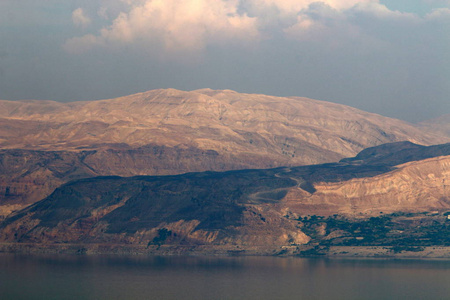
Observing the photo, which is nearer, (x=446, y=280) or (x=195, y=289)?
(x=195, y=289)

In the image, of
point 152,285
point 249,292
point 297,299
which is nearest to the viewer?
point 297,299

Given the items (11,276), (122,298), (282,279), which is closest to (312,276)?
(282,279)

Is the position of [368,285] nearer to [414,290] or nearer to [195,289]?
[414,290]

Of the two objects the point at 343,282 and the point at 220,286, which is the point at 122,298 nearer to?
the point at 220,286

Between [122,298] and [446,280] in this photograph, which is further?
[446,280]

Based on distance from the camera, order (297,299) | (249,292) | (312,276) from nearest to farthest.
Answer: (297,299)
(249,292)
(312,276)

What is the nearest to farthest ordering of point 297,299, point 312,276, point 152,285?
point 297,299
point 152,285
point 312,276

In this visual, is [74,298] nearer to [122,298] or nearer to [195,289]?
[122,298]

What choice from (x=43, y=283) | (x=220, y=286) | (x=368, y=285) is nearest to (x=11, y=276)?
(x=43, y=283)

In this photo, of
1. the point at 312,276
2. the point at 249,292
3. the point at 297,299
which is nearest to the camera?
the point at 297,299
